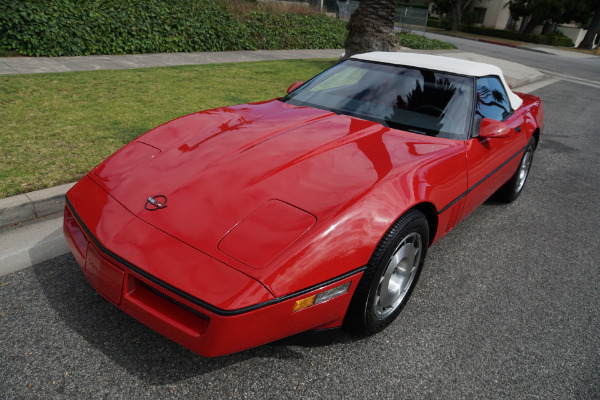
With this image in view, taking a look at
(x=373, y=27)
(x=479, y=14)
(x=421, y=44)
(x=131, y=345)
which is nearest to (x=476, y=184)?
(x=131, y=345)

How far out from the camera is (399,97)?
3213mm

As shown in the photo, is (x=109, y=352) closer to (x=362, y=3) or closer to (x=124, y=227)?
(x=124, y=227)

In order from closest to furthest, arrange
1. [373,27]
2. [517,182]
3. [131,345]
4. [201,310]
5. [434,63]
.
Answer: [201,310], [131,345], [434,63], [517,182], [373,27]

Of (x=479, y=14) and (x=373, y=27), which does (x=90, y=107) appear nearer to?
(x=373, y=27)

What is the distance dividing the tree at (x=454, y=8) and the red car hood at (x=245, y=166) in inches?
1588

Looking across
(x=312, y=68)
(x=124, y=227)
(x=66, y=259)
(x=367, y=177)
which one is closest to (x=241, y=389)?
(x=124, y=227)

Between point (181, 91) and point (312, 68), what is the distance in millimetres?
4477

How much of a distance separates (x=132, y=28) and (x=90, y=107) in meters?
4.90

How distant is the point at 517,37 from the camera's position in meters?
36.6

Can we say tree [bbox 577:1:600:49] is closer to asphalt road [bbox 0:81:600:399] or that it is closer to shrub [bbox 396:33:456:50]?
shrub [bbox 396:33:456:50]

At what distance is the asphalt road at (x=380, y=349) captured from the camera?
200 centimetres

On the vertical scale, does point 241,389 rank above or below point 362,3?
below

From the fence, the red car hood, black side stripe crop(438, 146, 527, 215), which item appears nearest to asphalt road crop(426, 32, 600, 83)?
the fence

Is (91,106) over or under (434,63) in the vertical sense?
under
